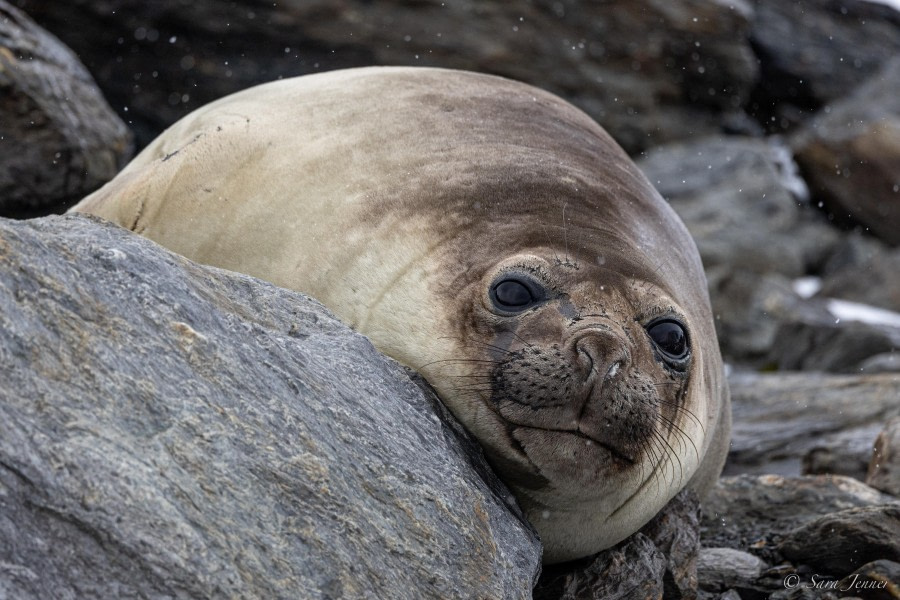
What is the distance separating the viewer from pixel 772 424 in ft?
25.2

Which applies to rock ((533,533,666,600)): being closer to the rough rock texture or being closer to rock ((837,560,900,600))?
rock ((837,560,900,600))

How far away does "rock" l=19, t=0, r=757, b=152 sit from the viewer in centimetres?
1120

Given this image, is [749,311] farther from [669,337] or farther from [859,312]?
[669,337]

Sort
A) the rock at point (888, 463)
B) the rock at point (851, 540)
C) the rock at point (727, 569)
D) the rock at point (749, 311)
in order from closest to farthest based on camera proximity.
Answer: the rock at point (851, 540) < the rock at point (727, 569) < the rock at point (888, 463) < the rock at point (749, 311)

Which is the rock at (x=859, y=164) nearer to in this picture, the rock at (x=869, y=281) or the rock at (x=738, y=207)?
the rock at (x=738, y=207)

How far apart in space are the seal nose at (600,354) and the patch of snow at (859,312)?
1068 centimetres

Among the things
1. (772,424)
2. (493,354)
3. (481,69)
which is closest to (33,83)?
(493,354)

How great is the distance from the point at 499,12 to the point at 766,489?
8.79 metres

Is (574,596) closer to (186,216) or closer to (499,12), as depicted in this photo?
(186,216)

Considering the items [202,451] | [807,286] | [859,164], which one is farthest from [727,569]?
[859,164]

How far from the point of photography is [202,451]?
2.57 metres

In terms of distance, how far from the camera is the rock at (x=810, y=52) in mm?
17141

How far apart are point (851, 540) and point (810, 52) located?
14255 mm

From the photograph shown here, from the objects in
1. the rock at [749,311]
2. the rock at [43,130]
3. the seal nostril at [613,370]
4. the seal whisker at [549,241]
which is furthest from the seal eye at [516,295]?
the rock at [749,311]
